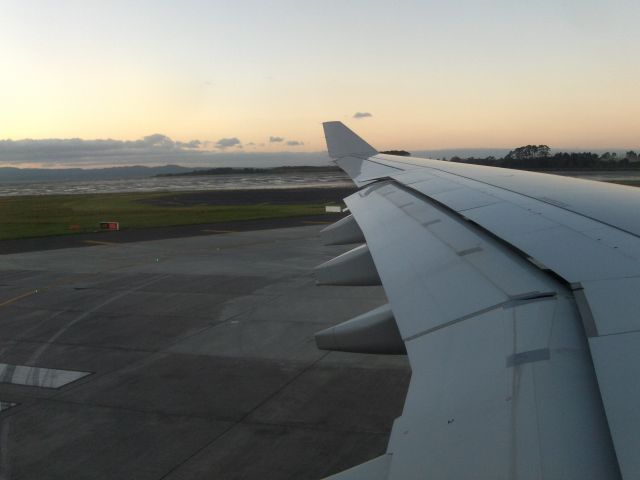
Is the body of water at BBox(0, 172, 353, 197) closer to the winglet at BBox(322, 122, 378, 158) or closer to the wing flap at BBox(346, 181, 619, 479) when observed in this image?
the winglet at BBox(322, 122, 378, 158)

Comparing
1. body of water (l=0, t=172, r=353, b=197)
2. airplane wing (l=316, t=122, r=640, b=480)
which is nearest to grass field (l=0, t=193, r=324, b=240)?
airplane wing (l=316, t=122, r=640, b=480)

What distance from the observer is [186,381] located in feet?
25.5

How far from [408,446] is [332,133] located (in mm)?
9542

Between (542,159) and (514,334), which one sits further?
(542,159)

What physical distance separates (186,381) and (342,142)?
563 centimetres

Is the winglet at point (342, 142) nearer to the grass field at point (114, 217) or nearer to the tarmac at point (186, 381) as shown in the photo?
the tarmac at point (186, 381)

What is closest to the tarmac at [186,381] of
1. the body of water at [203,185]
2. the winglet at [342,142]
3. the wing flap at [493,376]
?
the wing flap at [493,376]

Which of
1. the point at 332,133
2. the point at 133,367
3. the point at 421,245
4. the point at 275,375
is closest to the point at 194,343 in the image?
the point at 133,367

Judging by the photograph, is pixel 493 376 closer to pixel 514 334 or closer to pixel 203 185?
pixel 514 334

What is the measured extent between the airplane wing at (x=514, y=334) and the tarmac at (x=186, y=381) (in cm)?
226

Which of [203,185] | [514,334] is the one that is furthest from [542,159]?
[203,185]

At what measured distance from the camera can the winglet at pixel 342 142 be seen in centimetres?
1098

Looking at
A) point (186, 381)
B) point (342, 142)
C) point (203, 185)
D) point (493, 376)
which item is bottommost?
point (186, 381)

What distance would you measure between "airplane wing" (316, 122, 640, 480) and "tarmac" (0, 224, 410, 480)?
2.26m
